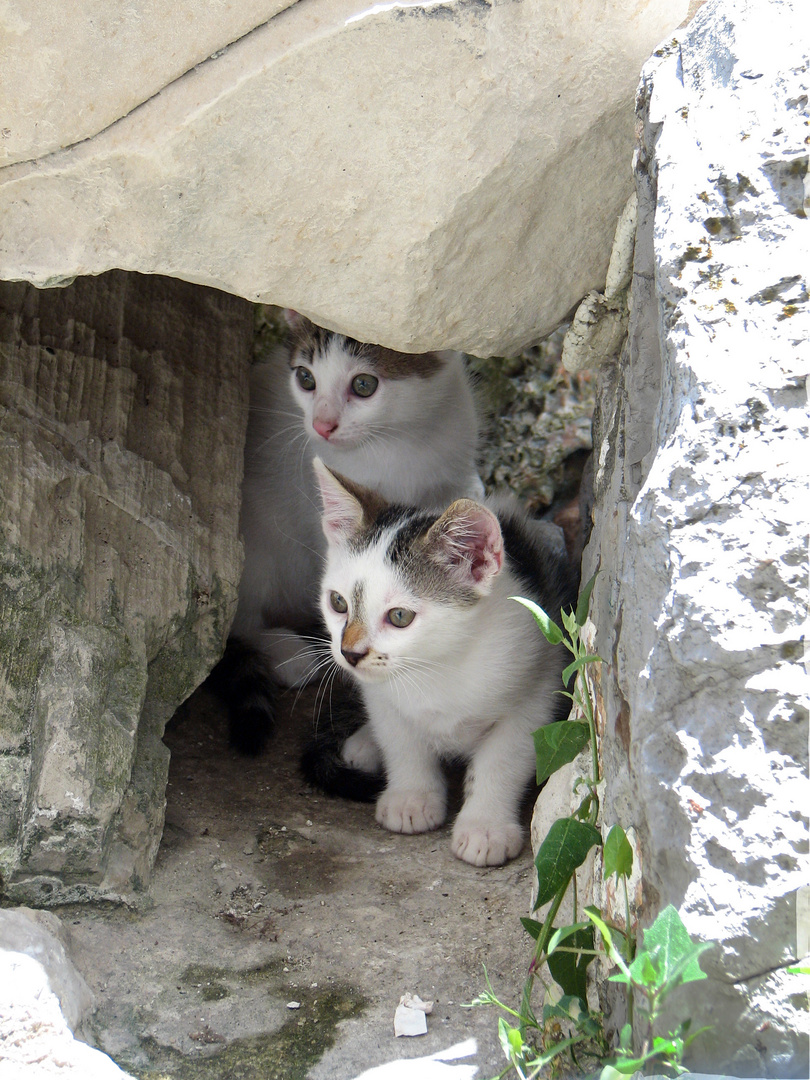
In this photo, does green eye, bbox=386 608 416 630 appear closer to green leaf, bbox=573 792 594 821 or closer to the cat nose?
the cat nose

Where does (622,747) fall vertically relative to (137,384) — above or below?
below

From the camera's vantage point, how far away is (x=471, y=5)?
1.71 metres

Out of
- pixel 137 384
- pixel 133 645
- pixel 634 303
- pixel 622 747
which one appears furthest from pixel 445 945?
pixel 137 384

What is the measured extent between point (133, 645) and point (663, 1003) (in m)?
1.58

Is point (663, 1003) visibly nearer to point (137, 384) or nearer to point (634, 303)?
point (634, 303)

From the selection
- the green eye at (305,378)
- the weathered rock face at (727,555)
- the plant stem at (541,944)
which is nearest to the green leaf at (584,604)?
the weathered rock face at (727,555)

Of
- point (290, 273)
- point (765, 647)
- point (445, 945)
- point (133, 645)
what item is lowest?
point (445, 945)

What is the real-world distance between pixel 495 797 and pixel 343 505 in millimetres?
885

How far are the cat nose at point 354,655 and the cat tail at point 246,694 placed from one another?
2.06 ft

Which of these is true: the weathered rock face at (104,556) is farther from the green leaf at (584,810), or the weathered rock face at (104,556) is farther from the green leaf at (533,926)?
the green leaf at (584,810)

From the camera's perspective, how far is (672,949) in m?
1.17

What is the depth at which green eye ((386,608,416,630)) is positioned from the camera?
7.88 ft

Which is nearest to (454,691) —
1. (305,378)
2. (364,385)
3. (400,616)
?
(400,616)

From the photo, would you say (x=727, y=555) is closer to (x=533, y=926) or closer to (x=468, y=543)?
(x=533, y=926)
